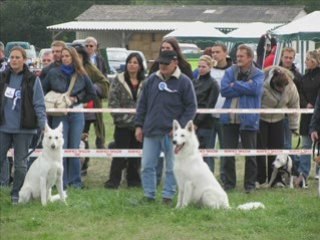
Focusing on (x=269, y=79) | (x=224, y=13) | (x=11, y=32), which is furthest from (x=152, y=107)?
(x=224, y=13)

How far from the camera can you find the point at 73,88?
1159 cm

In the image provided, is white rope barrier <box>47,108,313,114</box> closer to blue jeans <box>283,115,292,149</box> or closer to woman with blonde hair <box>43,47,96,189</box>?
woman with blonde hair <box>43,47,96,189</box>

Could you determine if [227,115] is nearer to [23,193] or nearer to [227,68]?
[227,68]

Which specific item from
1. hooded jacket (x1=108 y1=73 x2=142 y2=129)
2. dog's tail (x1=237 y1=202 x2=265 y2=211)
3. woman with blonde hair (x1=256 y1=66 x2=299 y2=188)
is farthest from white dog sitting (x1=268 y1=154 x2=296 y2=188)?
dog's tail (x1=237 y1=202 x2=265 y2=211)

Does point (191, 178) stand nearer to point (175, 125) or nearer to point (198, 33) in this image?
point (175, 125)

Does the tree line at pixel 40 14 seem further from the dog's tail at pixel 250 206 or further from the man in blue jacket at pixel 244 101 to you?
the dog's tail at pixel 250 206

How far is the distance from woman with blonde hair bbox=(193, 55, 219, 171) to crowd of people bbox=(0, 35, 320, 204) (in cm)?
1

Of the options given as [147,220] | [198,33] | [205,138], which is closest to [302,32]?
[205,138]

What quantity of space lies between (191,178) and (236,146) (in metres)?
2.31

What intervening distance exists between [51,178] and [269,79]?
12.1ft

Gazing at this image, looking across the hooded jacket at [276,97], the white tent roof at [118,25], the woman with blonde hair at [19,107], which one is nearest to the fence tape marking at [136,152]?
the hooded jacket at [276,97]

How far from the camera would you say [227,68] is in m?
12.2

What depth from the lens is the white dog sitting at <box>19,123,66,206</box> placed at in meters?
10.2

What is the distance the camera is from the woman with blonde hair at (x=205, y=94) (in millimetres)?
11922
